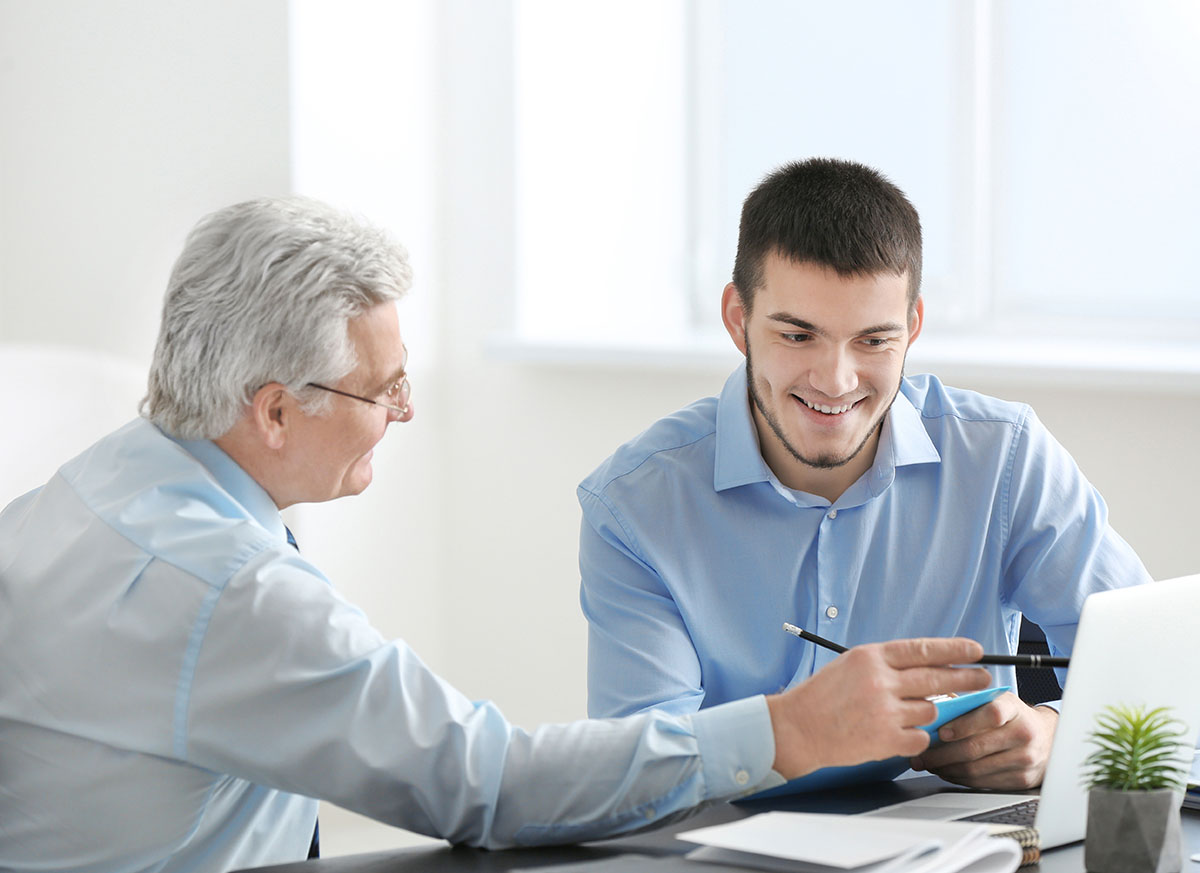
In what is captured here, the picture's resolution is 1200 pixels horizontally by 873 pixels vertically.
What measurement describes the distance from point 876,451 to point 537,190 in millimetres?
1701

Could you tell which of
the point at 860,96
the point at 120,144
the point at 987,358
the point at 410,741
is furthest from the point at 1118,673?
the point at 120,144

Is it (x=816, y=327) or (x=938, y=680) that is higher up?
(x=816, y=327)

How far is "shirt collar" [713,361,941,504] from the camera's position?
6.10 feet

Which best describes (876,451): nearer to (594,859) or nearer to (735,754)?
(735,754)

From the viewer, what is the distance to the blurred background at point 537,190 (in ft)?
9.81

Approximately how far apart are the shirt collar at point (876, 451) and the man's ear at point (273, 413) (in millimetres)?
601

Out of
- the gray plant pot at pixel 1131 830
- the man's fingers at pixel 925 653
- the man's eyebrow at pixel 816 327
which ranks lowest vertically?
the gray plant pot at pixel 1131 830

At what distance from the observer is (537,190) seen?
3.40 m

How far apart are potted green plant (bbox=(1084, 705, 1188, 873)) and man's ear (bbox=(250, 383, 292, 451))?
33.6 inches

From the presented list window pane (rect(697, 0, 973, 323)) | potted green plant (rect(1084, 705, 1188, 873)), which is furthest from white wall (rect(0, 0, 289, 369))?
potted green plant (rect(1084, 705, 1188, 873))

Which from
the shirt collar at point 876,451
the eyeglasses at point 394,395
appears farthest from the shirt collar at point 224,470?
the shirt collar at point 876,451

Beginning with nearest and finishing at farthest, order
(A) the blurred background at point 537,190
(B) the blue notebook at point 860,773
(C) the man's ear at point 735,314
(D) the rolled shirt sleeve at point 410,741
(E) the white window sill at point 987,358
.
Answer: (D) the rolled shirt sleeve at point 410,741 < (B) the blue notebook at point 860,773 < (C) the man's ear at point 735,314 < (E) the white window sill at point 987,358 < (A) the blurred background at point 537,190

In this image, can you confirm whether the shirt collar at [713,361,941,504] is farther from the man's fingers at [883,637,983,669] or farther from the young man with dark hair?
the man's fingers at [883,637,983,669]

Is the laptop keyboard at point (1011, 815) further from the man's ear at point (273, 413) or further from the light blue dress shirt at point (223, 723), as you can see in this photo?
the man's ear at point (273, 413)
